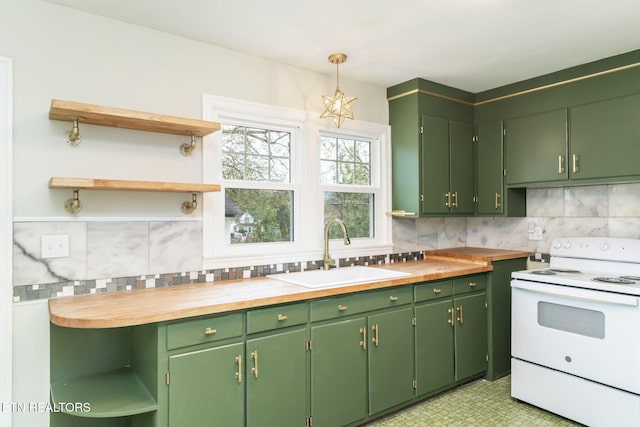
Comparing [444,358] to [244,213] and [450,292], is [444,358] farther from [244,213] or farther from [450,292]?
[244,213]

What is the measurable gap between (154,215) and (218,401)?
1.09 metres

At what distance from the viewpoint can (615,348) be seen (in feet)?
7.68

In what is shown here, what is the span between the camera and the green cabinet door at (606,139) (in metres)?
2.70

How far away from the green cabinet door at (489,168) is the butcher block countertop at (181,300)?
1.11m

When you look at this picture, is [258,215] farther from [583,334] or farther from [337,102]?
[583,334]

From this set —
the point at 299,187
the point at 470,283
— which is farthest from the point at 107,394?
the point at 470,283

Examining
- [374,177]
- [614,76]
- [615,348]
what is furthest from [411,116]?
[615,348]

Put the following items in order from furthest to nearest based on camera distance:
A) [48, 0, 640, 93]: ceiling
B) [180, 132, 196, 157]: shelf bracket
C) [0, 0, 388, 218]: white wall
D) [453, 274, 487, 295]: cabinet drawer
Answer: [453, 274, 487, 295]: cabinet drawer < [180, 132, 196, 157]: shelf bracket < [48, 0, 640, 93]: ceiling < [0, 0, 388, 218]: white wall

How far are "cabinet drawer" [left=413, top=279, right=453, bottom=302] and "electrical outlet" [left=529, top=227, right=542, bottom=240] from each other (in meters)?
1.08

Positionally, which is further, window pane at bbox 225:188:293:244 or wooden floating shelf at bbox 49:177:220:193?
window pane at bbox 225:188:293:244

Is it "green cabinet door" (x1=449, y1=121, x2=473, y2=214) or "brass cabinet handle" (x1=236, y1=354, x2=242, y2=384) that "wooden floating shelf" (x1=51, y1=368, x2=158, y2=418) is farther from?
"green cabinet door" (x1=449, y1=121, x2=473, y2=214)

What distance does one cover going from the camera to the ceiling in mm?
2084

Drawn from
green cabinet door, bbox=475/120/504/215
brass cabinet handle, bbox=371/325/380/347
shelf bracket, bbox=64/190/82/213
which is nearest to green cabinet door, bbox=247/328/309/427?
brass cabinet handle, bbox=371/325/380/347

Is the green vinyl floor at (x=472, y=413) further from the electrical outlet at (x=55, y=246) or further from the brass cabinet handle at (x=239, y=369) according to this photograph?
the electrical outlet at (x=55, y=246)
